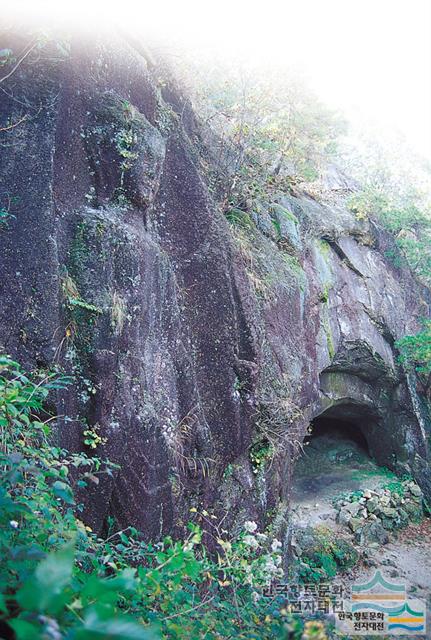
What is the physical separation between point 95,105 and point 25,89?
0.76 metres

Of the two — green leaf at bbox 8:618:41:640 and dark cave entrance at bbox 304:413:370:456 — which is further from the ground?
green leaf at bbox 8:618:41:640

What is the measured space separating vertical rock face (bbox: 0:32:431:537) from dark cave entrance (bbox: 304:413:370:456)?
7.31 meters

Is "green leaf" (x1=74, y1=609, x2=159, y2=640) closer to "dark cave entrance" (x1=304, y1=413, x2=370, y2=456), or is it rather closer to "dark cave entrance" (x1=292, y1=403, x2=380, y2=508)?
"dark cave entrance" (x1=292, y1=403, x2=380, y2=508)

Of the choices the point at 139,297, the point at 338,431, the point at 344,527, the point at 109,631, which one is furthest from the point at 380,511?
the point at 109,631

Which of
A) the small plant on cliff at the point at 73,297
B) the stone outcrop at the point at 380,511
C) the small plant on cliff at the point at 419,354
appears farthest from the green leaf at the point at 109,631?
the small plant on cliff at the point at 419,354

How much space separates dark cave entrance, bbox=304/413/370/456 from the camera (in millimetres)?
13656

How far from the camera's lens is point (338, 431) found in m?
14.1

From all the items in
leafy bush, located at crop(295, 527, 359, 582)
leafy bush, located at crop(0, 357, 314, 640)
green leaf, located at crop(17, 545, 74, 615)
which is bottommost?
leafy bush, located at crop(295, 527, 359, 582)

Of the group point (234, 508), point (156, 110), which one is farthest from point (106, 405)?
point (156, 110)

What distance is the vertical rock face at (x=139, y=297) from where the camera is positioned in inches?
148

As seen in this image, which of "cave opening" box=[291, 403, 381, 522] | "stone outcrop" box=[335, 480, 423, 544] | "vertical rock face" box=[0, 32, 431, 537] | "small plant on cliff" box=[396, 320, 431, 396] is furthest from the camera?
"small plant on cliff" box=[396, 320, 431, 396]

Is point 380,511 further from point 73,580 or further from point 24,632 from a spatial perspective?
point 24,632

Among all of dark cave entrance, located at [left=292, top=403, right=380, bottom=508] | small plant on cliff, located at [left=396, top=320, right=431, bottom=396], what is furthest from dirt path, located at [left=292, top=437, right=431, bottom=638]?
small plant on cliff, located at [left=396, top=320, right=431, bottom=396]

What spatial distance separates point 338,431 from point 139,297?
38.2 feet
